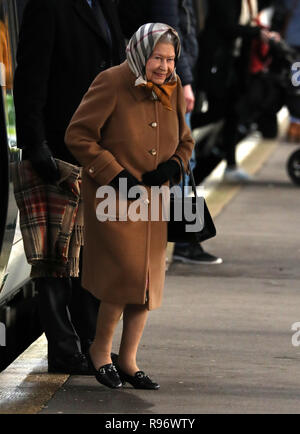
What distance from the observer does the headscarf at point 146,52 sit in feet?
16.9

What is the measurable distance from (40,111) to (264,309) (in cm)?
221

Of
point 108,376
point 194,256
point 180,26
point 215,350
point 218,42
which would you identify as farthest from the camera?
point 218,42

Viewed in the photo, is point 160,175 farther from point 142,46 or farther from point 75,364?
point 75,364

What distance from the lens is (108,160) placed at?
520 cm

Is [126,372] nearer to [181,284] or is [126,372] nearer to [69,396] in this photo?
[69,396]

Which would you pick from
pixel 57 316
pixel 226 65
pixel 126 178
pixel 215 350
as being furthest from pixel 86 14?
pixel 226 65

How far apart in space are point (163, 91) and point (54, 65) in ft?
1.92

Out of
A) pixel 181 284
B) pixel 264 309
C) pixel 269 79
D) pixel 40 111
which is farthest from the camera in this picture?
pixel 269 79

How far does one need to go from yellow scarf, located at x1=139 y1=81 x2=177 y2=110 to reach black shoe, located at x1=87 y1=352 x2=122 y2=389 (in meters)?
1.05

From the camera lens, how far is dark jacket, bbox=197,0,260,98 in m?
11.3

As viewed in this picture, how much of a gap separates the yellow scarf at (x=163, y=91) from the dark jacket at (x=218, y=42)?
19.3 ft

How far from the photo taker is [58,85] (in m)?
5.64

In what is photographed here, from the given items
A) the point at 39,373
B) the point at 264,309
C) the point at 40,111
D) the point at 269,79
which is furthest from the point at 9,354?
the point at 269,79

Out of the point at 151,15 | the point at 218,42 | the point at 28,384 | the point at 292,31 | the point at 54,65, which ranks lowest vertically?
the point at 292,31
